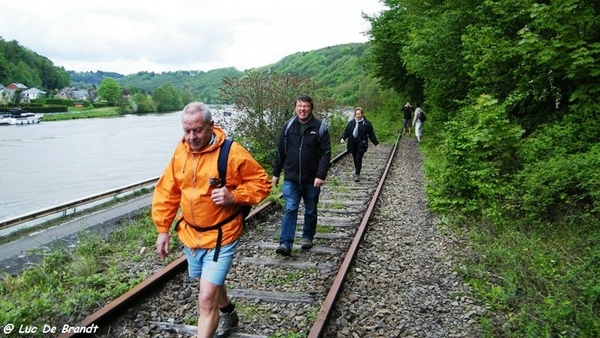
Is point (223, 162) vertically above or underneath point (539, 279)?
above

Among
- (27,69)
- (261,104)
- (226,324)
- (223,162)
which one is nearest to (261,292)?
(226,324)

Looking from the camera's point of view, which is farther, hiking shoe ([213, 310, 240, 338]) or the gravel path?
the gravel path

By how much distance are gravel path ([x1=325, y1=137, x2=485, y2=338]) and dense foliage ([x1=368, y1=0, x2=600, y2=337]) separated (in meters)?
0.34

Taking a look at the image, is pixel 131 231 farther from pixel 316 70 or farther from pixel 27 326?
pixel 316 70

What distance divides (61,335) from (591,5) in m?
8.36

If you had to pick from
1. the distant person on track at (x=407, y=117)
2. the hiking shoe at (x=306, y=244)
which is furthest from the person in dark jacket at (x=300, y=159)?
the distant person on track at (x=407, y=117)

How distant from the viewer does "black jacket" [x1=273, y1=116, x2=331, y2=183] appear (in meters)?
5.51

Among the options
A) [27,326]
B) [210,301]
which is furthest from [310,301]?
[27,326]

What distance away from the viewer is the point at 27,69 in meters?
132

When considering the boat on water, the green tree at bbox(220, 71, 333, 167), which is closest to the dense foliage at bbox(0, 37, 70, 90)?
the boat on water

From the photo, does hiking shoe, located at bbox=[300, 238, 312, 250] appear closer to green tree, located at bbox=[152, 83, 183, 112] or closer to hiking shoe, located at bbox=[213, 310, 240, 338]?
hiking shoe, located at bbox=[213, 310, 240, 338]

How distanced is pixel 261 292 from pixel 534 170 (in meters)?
4.66

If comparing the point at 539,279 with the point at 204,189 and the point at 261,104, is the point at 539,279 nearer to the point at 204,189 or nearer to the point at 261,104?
the point at 204,189

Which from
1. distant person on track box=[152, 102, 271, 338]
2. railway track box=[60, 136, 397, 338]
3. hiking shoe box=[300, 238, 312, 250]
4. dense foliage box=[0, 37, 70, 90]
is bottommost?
railway track box=[60, 136, 397, 338]
